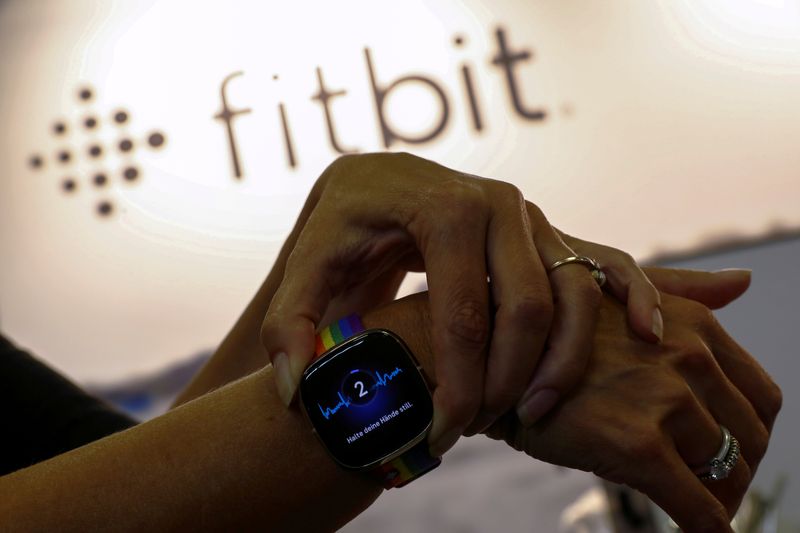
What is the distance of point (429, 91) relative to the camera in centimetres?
259

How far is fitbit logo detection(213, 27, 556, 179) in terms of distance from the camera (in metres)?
2.57

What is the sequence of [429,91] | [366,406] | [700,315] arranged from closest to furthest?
[366,406] < [700,315] < [429,91]

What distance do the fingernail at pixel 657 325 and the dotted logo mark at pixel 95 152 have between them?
2.12m

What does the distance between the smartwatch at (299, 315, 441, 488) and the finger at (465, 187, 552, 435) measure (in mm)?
81

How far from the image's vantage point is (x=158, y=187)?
8.88ft

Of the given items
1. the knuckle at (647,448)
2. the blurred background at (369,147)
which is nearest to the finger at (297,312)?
the knuckle at (647,448)

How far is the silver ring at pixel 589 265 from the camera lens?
92 centimetres

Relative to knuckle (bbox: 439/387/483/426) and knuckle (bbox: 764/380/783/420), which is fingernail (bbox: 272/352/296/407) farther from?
knuckle (bbox: 764/380/783/420)

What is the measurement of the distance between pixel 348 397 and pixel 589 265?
12.9 inches

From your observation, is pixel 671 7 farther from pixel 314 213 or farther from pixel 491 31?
pixel 314 213

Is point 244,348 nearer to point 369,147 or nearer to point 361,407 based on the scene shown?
point 361,407

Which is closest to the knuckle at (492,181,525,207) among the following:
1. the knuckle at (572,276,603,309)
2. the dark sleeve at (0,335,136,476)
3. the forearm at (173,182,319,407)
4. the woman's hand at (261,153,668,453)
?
the woman's hand at (261,153,668,453)

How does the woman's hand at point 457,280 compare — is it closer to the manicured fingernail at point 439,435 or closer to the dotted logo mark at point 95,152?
the manicured fingernail at point 439,435

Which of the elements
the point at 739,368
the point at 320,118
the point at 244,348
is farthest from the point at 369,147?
the point at 739,368
